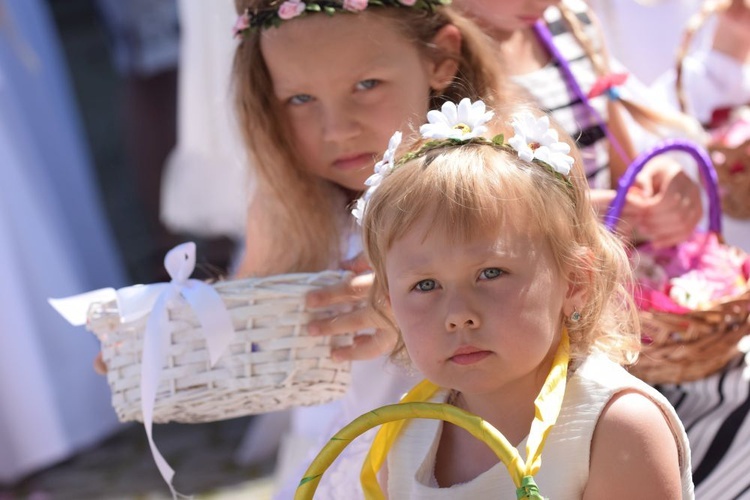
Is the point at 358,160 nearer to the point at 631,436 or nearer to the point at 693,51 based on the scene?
the point at 631,436

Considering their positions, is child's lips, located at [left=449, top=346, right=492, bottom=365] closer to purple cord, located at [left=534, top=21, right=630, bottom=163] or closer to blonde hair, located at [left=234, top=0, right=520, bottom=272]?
blonde hair, located at [left=234, top=0, right=520, bottom=272]

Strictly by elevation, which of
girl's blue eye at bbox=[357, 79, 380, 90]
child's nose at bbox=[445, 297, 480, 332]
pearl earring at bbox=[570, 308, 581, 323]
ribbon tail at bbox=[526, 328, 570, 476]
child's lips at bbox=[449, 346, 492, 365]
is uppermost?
girl's blue eye at bbox=[357, 79, 380, 90]

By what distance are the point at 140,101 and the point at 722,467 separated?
3.53m

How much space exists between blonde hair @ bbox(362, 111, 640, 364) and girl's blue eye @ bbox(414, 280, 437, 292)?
7cm

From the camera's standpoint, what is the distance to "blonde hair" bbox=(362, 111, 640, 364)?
59.4 inches

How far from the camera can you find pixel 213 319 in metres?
1.94

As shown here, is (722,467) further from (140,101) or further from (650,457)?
(140,101)

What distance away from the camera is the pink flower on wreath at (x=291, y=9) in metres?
2.14

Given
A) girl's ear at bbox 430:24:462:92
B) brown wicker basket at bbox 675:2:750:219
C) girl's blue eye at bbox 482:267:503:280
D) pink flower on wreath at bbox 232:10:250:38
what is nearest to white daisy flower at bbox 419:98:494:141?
girl's blue eye at bbox 482:267:503:280

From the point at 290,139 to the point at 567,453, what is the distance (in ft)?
3.48

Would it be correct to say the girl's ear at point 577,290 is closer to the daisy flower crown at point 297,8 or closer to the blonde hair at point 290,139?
the blonde hair at point 290,139

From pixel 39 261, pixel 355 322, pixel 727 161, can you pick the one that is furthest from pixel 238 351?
pixel 39 261

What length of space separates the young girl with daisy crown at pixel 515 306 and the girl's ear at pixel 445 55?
0.63 meters

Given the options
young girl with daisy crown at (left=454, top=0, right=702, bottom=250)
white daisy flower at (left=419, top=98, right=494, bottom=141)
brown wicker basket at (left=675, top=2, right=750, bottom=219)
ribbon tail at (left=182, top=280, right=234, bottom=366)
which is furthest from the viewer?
brown wicker basket at (left=675, top=2, right=750, bottom=219)
